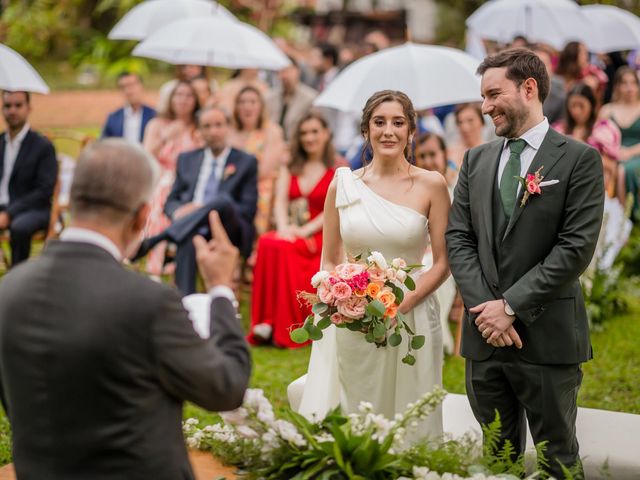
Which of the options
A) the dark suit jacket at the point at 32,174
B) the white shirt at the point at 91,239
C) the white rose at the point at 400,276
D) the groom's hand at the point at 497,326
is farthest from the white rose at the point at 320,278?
the dark suit jacket at the point at 32,174

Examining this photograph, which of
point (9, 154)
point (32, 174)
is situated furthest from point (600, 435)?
point (9, 154)

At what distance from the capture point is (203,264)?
279 cm

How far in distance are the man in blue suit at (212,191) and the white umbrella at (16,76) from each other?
146 cm

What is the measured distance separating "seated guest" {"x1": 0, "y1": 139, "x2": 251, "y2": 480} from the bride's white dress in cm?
207

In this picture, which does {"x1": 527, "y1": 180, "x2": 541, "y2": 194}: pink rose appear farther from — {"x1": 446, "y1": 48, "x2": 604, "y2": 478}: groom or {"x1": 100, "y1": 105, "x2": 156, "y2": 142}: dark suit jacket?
{"x1": 100, "y1": 105, "x2": 156, "y2": 142}: dark suit jacket

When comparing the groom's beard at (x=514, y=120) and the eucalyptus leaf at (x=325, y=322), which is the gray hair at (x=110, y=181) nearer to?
the eucalyptus leaf at (x=325, y=322)

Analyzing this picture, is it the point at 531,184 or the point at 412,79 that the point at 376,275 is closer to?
the point at 531,184

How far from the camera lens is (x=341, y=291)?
385 cm

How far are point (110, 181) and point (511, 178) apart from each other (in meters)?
1.99

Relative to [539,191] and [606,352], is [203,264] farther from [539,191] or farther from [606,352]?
[606,352]

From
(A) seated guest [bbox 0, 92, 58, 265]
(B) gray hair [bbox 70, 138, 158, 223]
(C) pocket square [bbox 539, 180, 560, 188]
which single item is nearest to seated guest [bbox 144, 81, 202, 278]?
(A) seated guest [bbox 0, 92, 58, 265]

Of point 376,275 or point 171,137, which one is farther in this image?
point 171,137

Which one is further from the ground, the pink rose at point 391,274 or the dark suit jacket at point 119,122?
the dark suit jacket at point 119,122

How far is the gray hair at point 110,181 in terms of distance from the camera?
248cm
